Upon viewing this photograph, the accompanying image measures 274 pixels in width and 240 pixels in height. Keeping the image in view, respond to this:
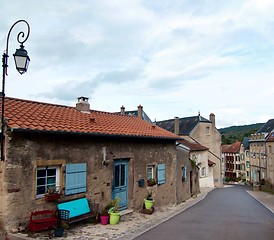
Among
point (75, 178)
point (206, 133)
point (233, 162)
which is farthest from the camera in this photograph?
point (233, 162)

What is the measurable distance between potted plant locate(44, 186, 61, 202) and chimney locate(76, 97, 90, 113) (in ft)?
16.4

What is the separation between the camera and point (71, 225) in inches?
348

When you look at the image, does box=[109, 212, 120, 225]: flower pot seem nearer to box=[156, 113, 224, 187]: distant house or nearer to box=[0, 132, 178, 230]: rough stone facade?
box=[0, 132, 178, 230]: rough stone facade

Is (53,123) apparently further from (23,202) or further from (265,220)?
(265,220)

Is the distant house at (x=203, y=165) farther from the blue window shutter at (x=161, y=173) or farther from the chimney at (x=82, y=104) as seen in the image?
the chimney at (x=82, y=104)

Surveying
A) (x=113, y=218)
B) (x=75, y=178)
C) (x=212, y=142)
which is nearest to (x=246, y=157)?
(x=212, y=142)

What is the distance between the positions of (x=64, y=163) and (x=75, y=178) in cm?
66

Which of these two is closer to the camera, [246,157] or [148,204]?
[148,204]

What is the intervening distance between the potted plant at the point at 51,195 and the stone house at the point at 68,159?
163mm

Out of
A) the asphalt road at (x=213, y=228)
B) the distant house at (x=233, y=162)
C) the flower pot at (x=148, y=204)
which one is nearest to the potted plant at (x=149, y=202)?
the flower pot at (x=148, y=204)

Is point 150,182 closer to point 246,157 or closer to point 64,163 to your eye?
point 64,163

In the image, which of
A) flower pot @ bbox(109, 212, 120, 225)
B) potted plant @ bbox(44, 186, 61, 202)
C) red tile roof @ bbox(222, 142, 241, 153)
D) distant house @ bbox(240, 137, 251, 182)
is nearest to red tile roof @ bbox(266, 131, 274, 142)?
distant house @ bbox(240, 137, 251, 182)

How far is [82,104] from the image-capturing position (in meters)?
13.0

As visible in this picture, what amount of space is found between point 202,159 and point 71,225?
88.9 ft
